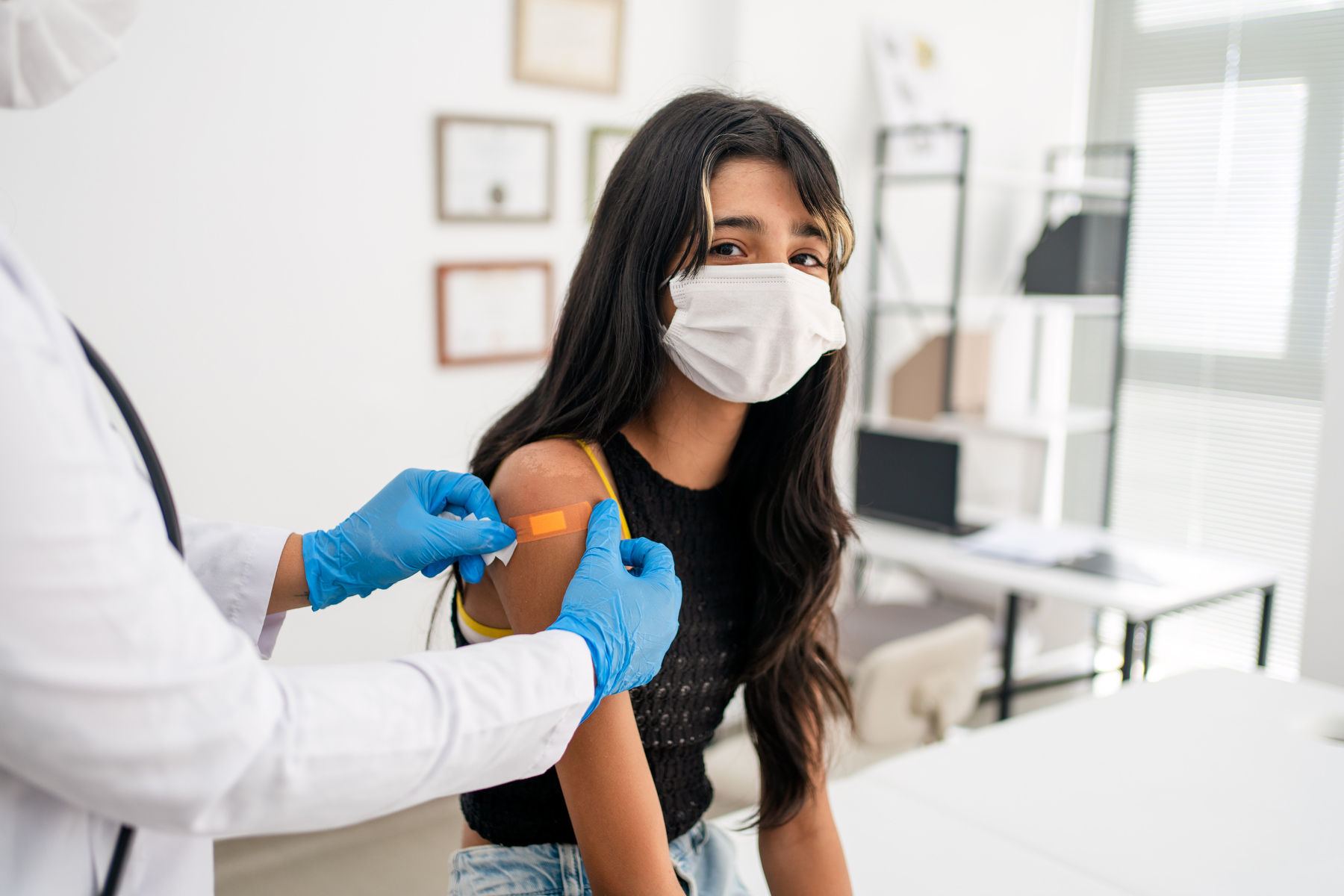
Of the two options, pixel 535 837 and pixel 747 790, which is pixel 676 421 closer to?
pixel 535 837

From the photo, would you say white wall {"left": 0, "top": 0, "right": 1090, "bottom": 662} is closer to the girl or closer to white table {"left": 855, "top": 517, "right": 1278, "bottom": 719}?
the girl

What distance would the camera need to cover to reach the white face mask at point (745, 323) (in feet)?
3.40

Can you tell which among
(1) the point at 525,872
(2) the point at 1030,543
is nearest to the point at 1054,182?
(2) the point at 1030,543

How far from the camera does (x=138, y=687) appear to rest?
0.53 meters

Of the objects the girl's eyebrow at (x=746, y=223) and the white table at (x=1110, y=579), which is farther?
the white table at (x=1110, y=579)

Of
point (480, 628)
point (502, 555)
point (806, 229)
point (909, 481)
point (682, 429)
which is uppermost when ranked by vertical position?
point (806, 229)

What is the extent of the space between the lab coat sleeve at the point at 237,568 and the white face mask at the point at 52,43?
47cm

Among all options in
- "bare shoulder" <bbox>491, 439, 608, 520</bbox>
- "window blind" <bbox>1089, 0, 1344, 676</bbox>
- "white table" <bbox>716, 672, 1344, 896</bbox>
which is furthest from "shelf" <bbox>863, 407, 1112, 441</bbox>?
"bare shoulder" <bbox>491, 439, 608, 520</bbox>

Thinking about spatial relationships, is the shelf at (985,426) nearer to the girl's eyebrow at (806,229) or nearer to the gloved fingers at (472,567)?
the girl's eyebrow at (806,229)

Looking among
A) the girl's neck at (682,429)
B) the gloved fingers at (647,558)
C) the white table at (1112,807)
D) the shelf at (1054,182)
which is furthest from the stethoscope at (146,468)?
the shelf at (1054,182)

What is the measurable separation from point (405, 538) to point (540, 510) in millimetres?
133

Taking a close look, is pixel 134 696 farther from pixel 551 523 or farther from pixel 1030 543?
pixel 1030 543

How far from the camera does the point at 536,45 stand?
253 cm

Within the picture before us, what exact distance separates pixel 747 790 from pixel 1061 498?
2.60m
